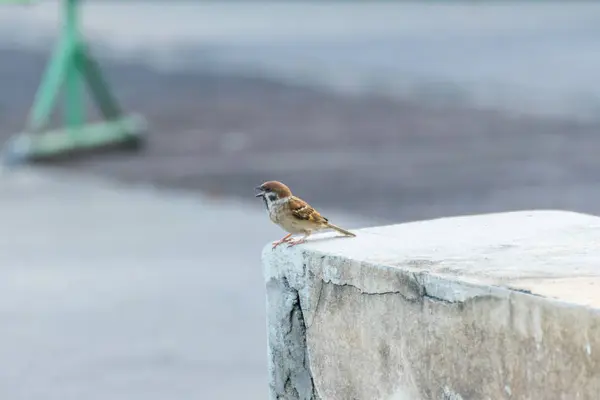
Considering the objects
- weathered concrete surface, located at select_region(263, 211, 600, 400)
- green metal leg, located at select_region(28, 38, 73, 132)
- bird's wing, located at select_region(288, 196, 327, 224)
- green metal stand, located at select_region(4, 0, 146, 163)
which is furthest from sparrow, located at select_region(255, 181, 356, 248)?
green metal leg, located at select_region(28, 38, 73, 132)

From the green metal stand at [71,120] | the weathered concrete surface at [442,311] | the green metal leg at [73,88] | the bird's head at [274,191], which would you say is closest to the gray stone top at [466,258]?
the weathered concrete surface at [442,311]

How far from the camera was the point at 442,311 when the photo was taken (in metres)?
3.95

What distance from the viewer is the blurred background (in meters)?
7.72

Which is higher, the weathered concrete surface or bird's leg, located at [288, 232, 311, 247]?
bird's leg, located at [288, 232, 311, 247]

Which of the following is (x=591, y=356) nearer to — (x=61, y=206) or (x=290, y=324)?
(x=290, y=324)

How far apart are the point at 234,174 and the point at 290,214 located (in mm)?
8042

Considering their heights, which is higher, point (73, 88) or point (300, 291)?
point (73, 88)

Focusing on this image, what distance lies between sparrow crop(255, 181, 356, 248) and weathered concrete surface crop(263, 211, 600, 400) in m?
0.17

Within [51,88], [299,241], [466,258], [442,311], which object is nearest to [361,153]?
[51,88]

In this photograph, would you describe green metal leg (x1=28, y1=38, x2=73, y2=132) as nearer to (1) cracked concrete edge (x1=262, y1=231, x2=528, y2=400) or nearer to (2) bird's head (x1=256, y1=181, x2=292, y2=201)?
(2) bird's head (x1=256, y1=181, x2=292, y2=201)

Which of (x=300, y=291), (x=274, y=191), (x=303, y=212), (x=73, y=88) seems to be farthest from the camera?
(x=73, y=88)

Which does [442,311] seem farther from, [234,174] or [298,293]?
[234,174]

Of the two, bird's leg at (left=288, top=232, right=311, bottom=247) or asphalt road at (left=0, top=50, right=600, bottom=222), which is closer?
bird's leg at (left=288, top=232, right=311, bottom=247)

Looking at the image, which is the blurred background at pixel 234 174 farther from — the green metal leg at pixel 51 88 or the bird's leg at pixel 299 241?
the bird's leg at pixel 299 241
